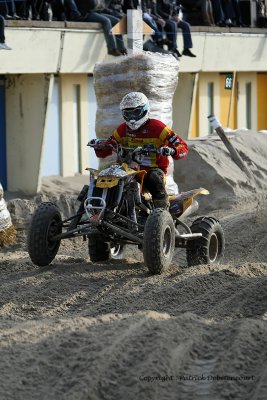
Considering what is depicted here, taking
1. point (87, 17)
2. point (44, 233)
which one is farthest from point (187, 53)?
point (44, 233)

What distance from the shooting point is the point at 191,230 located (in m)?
13.3

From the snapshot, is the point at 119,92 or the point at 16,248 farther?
the point at 119,92

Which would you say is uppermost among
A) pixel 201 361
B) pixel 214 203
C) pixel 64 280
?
pixel 201 361

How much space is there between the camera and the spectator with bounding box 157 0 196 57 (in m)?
24.0

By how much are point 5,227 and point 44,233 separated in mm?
3318

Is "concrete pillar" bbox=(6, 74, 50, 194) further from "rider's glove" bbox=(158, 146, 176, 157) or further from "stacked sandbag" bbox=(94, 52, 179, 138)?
"rider's glove" bbox=(158, 146, 176, 157)

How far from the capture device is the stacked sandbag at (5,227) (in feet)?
50.7

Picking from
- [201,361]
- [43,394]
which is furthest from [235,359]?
[43,394]

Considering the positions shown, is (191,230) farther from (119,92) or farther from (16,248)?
(119,92)

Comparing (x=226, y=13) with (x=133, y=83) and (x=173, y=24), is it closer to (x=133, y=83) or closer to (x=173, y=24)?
(x=173, y=24)

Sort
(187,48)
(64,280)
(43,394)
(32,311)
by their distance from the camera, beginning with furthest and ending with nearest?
(187,48) < (64,280) < (32,311) < (43,394)

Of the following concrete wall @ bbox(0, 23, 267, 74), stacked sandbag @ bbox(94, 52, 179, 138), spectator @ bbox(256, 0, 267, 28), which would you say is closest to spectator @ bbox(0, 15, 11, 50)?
concrete wall @ bbox(0, 23, 267, 74)

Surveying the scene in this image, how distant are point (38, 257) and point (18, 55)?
917 centimetres

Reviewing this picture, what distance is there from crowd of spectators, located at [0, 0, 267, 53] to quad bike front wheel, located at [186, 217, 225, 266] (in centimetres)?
774
